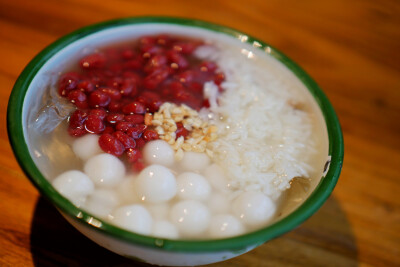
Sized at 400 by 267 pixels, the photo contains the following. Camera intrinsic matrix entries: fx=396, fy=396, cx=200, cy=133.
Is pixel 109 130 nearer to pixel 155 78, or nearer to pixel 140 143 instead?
pixel 140 143

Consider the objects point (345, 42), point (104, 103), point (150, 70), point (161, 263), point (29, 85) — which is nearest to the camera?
point (161, 263)

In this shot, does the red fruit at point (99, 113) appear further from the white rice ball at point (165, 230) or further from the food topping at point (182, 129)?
the white rice ball at point (165, 230)

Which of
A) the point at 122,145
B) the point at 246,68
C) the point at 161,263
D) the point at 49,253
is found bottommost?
the point at 49,253

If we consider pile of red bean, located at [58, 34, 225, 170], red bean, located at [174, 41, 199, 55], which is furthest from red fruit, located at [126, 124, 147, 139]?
red bean, located at [174, 41, 199, 55]

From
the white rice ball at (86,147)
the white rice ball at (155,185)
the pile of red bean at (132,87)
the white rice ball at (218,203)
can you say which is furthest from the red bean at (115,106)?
the white rice ball at (218,203)

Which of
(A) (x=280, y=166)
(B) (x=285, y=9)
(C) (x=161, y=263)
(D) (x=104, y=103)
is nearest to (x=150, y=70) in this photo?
(D) (x=104, y=103)

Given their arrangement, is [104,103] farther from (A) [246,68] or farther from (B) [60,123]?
(A) [246,68]
